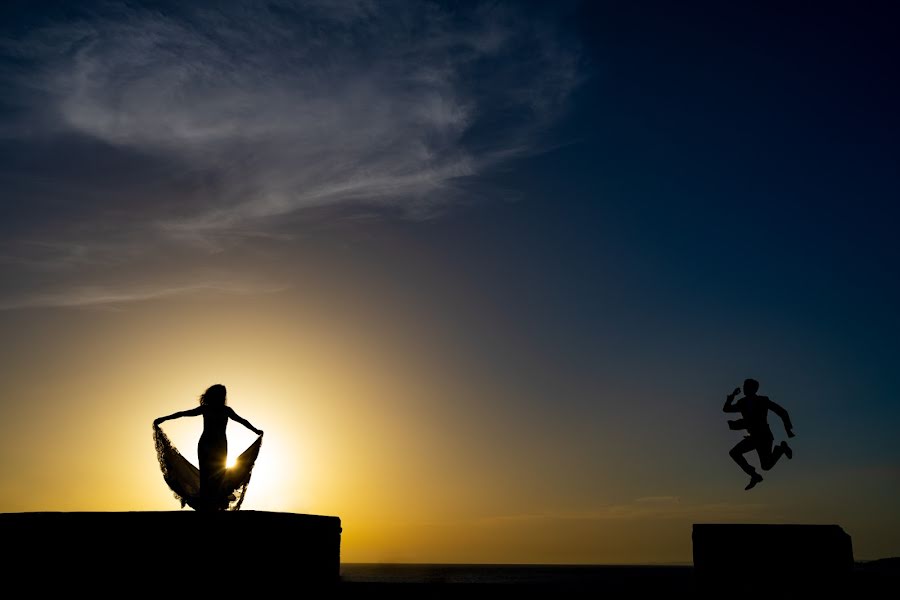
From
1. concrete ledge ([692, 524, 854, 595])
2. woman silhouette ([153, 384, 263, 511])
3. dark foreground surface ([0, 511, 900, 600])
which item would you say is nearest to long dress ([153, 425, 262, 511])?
woman silhouette ([153, 384, 263, 511])

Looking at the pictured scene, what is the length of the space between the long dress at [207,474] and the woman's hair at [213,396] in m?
0.54

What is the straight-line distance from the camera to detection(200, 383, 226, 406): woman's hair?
1159 cm

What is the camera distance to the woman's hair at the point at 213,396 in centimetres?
1159

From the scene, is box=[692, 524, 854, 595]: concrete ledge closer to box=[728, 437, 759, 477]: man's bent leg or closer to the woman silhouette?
box=[728, 437, 759, 477]: man's bent leg

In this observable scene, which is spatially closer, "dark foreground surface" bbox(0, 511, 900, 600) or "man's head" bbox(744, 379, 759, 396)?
"dark foreground surface" bbox(0, 511, 900, 600)

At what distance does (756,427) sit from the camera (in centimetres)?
1537

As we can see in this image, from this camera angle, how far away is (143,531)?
8.87 meters

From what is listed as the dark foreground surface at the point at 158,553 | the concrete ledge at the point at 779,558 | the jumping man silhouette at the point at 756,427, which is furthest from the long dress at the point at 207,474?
the jumping man silhouette at the point at 756,427

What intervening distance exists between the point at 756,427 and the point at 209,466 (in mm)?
10978

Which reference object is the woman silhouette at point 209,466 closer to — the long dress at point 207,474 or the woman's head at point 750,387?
the long dress at point 207,474

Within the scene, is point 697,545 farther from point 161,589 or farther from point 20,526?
point 20,526

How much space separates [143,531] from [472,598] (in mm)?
5047

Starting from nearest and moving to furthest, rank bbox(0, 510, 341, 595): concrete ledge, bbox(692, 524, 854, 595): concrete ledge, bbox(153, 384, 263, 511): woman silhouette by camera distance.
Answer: bbox(0, 510, 341, 595): concrete ledge < bbox(153, 384, 263, 511): woman silhouette < bbox(692, 524, 854, 595): concrete ledge

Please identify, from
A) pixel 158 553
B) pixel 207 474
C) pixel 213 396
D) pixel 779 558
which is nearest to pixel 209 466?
pixel 207 474
